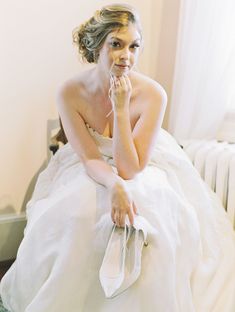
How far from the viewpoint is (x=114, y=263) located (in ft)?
4.05

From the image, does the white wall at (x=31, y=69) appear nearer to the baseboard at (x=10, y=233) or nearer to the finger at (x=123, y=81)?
the baseboard at (x=10, y=233)

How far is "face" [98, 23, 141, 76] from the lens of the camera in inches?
57.7

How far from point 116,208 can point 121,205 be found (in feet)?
0.06

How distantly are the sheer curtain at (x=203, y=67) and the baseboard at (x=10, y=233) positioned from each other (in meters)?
0.91

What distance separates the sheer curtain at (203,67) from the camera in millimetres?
1911

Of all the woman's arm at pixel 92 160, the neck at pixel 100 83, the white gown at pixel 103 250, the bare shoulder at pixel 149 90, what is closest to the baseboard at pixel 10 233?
the white gown at pixel 103 250

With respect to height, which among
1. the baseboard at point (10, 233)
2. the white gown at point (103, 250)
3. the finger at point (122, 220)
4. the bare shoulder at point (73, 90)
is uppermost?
the bare shoulder at point (73, 90)

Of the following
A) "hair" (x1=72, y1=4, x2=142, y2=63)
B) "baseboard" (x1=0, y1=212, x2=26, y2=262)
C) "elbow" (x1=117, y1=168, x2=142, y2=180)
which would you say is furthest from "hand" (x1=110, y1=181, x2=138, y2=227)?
"baseboard" (x1=0, y1=212, x2=26, y2=262)

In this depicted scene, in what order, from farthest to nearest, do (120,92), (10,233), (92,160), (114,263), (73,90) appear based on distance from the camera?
1. (10,233)
2. (73,90)
3. (92,160)
4. (120,92)
5. (114,263)

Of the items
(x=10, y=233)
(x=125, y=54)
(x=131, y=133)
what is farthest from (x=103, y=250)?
(x=10, y=233)

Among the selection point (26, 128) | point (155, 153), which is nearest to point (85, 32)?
point (155, 153)

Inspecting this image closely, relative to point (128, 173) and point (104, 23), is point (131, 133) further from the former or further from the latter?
point (104, 23)

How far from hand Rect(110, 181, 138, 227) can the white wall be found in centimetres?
92

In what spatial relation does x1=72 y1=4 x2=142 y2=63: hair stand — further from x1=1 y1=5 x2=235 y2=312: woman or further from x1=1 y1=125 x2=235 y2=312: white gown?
x1=1 y1=125 x2=235 y2=312: white gown
